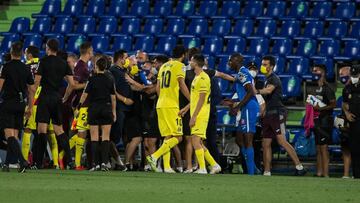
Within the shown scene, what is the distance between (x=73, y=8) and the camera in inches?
1105

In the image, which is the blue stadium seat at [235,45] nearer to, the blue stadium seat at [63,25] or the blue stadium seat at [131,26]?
the blue stadium seat at [131,26]

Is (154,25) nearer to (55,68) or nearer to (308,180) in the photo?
(55,68)

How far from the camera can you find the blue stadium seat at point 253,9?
25891mm

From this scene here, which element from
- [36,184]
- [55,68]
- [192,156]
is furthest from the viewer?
[192,156]

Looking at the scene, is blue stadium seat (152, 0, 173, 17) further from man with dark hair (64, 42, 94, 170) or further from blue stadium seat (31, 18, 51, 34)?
man with dark hair (64, 42, 94, 170)

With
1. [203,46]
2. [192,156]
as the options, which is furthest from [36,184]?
[203,46]

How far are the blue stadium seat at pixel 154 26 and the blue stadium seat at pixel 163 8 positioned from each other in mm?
404

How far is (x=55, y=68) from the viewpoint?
1755 cm

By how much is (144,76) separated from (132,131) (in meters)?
1.03

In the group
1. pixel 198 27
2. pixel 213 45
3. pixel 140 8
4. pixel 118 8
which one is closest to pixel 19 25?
pixel 118 8

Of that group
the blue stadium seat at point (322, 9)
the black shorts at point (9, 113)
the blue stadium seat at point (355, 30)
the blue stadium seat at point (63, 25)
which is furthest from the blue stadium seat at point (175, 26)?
the black shorts at point (9, 113)

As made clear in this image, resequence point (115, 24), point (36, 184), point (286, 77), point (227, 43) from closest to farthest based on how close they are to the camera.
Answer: point (36, 184), point (286, 77), point (227, 43), point (115, 24)

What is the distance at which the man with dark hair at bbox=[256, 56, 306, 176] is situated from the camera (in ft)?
60.1

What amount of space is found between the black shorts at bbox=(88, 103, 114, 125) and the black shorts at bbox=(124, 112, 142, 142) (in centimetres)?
174
